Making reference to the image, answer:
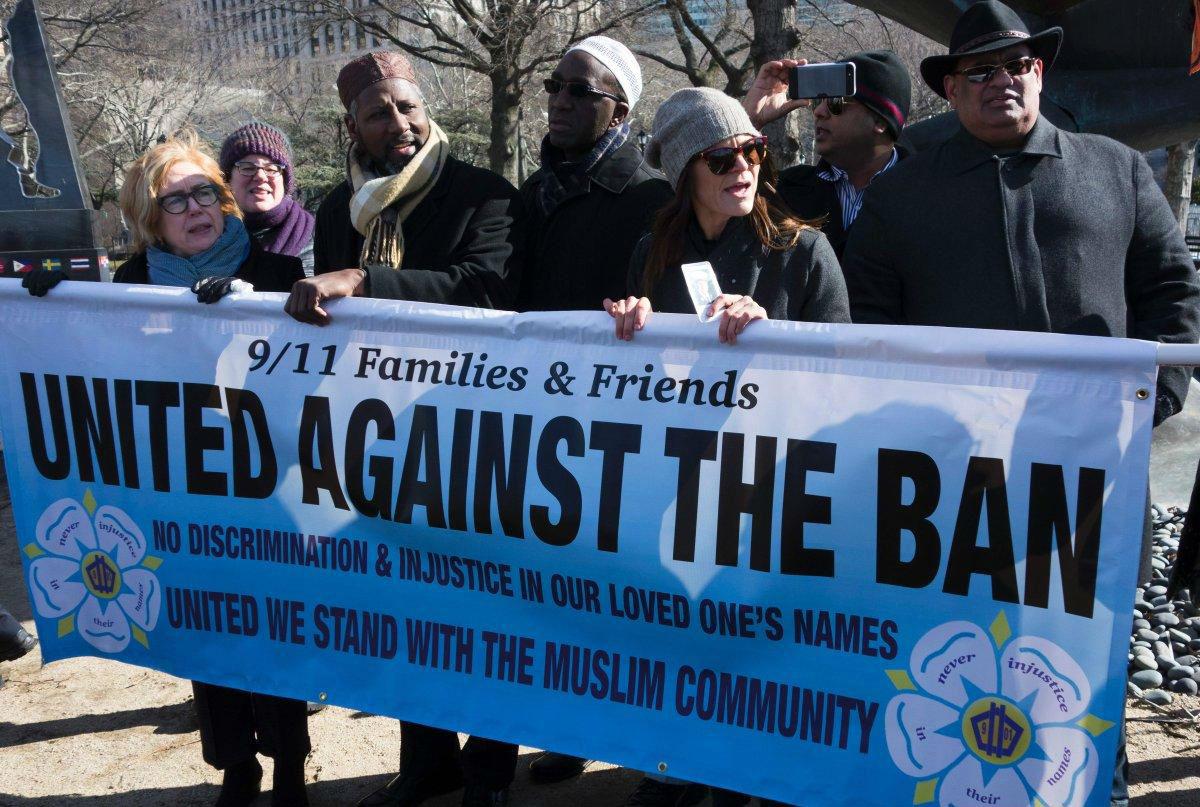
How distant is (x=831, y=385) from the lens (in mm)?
2498

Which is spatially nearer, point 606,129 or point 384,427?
point 384,427

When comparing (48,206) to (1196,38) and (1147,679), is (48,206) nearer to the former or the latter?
(1196,38)

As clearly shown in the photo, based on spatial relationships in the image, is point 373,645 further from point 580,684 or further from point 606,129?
point 606,129

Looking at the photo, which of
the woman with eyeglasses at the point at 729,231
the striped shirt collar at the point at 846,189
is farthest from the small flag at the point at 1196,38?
the woman with eyeglasses at the point at 729,231

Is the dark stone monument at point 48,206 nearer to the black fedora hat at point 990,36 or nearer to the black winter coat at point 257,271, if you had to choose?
the black winter coat at point 257,271

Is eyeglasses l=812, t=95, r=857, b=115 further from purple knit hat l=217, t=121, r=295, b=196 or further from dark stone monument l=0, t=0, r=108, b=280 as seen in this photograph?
dark stone monument l=0, t=0, r=108, b=280

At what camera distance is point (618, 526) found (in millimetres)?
2660

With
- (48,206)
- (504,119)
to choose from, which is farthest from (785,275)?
(504,119)

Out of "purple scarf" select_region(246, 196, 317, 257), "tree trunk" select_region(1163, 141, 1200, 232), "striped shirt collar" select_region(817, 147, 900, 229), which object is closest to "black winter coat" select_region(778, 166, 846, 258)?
"striped shirt collar" select_region(817, 147, 900, 229)

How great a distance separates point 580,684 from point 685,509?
52 centimetres

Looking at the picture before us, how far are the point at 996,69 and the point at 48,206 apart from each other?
7968 millimetres

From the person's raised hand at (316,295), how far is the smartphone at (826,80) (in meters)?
1.65

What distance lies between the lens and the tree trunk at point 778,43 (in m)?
10.9

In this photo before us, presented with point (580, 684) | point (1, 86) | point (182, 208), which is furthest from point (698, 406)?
point (1, 86)
